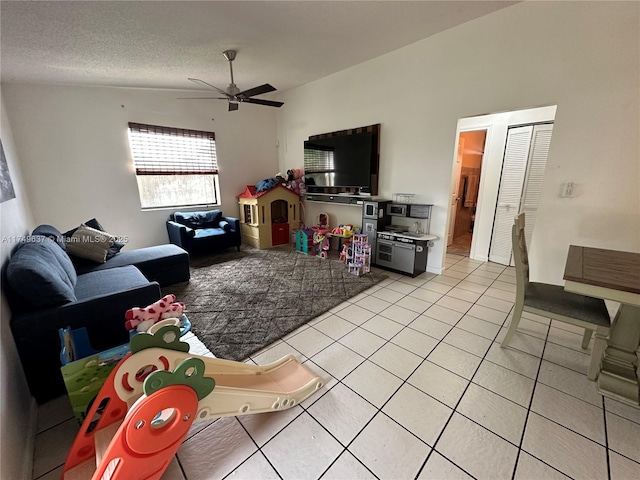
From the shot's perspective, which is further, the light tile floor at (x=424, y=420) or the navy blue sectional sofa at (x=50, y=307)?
the navy blue sectional sofa at (x=50, y=307)

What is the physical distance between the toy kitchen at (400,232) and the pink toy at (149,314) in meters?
2.67

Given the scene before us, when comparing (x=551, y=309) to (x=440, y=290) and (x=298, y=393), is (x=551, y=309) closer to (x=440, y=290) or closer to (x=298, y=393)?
(x=440, y=290)

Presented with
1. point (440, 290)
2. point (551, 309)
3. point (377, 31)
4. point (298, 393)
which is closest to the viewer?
point (298, 393)

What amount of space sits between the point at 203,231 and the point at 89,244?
163 cm

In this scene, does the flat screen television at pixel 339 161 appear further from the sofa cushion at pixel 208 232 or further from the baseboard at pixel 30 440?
the baseboard at pixel 30 440

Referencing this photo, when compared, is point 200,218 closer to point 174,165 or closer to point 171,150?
point 174,165

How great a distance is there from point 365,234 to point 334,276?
0.88 m

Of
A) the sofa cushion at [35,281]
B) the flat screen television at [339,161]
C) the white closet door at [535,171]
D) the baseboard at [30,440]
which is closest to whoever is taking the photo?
the baseboard at [30,440]

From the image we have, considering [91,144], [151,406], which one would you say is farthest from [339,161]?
[151,406]

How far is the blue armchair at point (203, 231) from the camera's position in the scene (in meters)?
4.01

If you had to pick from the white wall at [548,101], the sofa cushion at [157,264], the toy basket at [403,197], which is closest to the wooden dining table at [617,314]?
the white wall at [548,101]

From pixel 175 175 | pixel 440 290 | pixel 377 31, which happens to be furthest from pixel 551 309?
pixel 175 175

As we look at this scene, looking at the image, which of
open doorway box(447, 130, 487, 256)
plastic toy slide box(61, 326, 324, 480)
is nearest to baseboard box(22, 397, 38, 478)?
plastic toy slide box(61, 326, 324, 480)

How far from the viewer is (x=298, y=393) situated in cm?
151
